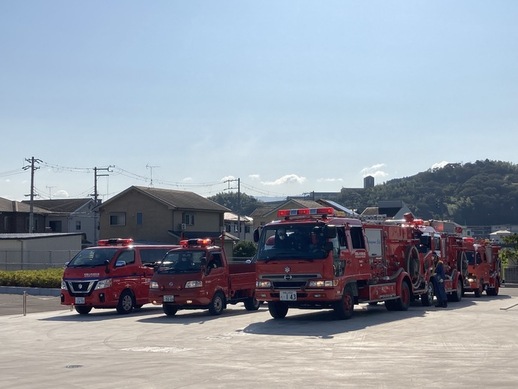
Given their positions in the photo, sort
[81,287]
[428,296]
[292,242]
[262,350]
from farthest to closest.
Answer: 1. [428,296]
2. [81,287]
3. [292,242]
4. [262,350]

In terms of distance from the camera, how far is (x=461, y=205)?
327 ft

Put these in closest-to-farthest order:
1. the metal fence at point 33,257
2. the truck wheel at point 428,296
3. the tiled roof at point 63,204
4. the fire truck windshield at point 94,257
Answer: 1. the fire truck windshield at point 94,257
2. the truck wheel at point 428,296
3. the metal fence at point 33,257
4. the tiled roof at point 63,204

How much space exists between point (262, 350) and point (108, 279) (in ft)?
33.8

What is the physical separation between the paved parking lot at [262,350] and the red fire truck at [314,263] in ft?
2.06

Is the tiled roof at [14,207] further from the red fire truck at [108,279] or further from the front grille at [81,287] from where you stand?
the front grille at [81,287]

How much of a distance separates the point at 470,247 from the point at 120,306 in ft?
49.9

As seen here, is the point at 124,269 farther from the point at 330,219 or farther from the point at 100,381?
the point at 100,381

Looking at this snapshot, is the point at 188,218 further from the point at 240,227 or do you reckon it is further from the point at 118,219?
the point at 240,227

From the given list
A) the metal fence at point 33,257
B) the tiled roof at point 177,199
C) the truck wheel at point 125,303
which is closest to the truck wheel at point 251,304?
the truck wheel at point 125,303

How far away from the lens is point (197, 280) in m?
22.8

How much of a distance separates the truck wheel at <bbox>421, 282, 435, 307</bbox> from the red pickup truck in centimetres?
613

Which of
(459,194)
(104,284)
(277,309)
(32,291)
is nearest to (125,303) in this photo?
(104,284)

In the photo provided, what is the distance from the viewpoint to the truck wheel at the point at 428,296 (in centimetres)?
2652

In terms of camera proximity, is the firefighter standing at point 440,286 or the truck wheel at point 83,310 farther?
the firefighter standing at point 440,286
